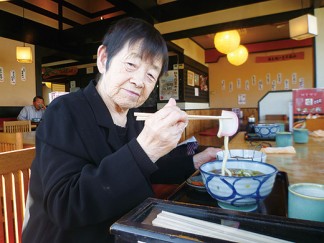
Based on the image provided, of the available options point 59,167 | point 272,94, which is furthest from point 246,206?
point 272,94

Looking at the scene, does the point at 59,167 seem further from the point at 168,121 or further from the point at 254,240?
the point at 254,240

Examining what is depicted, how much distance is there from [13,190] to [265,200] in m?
1.16

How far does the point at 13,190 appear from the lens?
3.92 ft

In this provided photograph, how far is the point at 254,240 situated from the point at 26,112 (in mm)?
7169

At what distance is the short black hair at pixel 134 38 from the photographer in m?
0.94

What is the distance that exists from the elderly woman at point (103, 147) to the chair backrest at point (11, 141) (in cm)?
109

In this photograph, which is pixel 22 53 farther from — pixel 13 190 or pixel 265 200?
pixel 265 200

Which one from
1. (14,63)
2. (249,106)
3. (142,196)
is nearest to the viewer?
(142,196)

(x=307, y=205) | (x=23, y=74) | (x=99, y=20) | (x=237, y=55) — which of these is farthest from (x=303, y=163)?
(x=23, y=74)

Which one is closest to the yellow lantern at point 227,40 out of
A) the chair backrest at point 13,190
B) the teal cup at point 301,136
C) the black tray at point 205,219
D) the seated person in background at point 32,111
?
the teal cup at point 301,136

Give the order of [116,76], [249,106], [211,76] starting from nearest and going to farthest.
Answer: [116,76], [249,106], [211,76]

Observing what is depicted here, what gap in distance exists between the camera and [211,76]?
30.0 ft

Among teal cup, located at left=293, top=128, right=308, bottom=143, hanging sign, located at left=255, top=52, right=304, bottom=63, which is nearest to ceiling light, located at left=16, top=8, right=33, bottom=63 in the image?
teal cup, located at left=293, top=128, right=308, bottom=143

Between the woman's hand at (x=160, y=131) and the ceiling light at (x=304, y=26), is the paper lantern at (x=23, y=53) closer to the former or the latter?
the ceiling light at (x=304, y=26)
